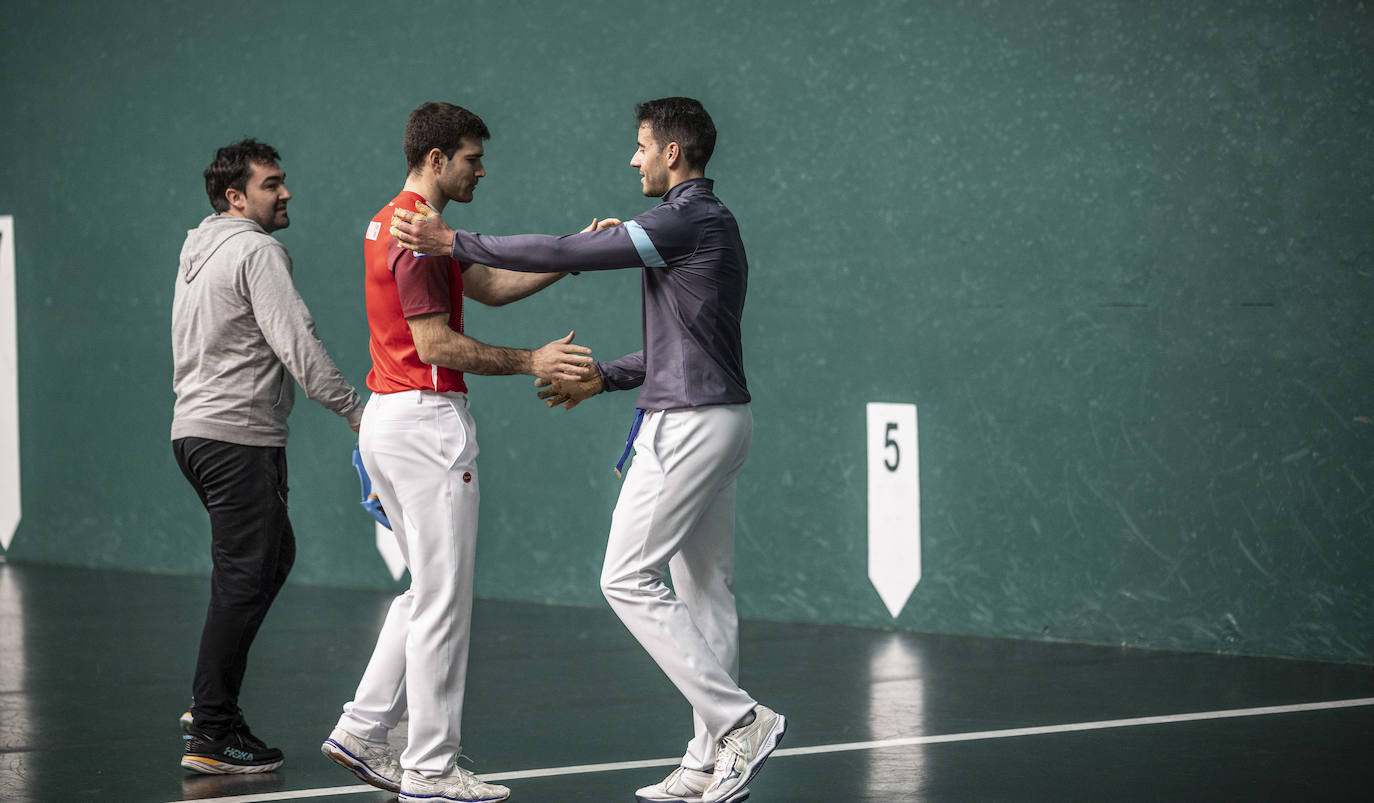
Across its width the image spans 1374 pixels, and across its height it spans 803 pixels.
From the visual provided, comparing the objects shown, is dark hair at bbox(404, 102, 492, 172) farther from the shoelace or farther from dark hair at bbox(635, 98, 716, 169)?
the shoelace

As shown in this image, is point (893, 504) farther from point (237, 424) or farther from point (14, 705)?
point (14, 705)

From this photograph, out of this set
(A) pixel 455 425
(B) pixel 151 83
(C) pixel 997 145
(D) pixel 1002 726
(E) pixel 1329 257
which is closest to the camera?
(A) pixel 455 425

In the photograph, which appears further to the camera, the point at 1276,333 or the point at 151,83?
the point at 151,83

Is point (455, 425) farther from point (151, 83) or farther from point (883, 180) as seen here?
point (151, 83)

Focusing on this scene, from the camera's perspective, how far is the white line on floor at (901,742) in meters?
4.18

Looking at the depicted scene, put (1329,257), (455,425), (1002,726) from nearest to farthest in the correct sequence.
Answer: (455,425), (1002,726), (1329,257)

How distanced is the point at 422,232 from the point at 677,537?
3.02ft

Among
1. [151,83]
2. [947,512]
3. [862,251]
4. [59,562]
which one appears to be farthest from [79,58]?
[947,512]

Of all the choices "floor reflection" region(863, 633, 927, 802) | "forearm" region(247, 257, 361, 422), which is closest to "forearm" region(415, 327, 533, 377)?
"forearm" region(247, 257, 361, 422)

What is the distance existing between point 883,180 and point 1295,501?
1.96 m

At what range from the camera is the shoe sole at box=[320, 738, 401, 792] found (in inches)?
159

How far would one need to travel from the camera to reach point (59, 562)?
8.87 m

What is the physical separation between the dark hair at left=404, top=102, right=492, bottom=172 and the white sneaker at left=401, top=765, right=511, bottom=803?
1.43 metres

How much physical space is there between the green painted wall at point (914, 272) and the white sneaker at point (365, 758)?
293 centimetres
